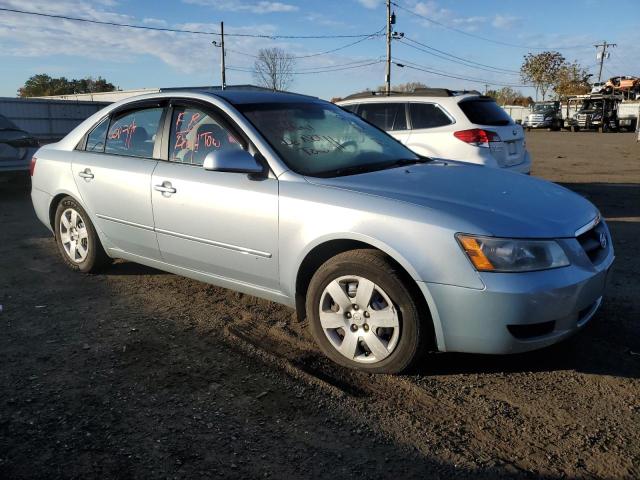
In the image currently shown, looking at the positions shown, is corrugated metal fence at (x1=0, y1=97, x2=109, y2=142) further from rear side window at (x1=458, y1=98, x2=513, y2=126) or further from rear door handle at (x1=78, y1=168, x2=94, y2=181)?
rear door handle at (x1=78, y1=168, x2=94, y2=181)

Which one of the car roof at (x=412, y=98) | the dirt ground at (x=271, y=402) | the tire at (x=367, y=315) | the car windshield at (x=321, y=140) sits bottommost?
the dirt ground at (x=271, y=402)

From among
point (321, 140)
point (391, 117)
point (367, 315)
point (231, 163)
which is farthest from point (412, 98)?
point (367, 315)

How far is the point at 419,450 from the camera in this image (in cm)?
244

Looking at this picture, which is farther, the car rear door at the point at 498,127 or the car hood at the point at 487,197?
the car rear door at the point at 498,127

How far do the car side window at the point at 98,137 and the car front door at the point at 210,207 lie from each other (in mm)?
884

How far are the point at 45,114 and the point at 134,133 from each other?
1984cm

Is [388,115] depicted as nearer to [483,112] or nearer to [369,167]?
[483,112]

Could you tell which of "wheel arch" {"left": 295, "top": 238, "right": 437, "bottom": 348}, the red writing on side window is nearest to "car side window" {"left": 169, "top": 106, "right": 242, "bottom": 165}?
the red writing on side window

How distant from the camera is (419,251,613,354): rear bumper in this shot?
2.71 meters

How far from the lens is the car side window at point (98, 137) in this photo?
15.6 feet

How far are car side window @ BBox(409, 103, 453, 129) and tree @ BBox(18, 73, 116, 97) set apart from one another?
266ft

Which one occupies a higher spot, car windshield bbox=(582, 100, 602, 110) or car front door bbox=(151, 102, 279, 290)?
car windshield bbox=(582, 100, 602, 110)

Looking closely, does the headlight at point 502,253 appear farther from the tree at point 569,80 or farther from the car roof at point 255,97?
the tree at point 569,80

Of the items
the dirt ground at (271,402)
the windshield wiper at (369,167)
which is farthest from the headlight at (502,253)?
the windshield wiper at (369,167)
